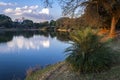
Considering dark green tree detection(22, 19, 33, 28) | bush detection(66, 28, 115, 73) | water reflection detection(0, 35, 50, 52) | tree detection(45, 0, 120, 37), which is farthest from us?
dark green tree detection(22, 19, 33, 28)

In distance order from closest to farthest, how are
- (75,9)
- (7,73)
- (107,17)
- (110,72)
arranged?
1. (110,72)
2. (75,9)
3. (7,73)
4. (107,17)

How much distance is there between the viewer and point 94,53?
11.0 metres

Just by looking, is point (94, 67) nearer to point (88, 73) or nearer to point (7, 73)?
point (88, 73)

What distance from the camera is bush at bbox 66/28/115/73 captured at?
1075 centimetres

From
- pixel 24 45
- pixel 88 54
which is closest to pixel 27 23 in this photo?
pixel 24 45

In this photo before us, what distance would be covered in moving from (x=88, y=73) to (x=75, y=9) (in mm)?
10464

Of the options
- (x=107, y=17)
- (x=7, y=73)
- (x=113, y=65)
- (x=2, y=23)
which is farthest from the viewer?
(x=2, y=23)

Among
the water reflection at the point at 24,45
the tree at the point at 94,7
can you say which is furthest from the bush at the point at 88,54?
the water reflection at the point at 24,45

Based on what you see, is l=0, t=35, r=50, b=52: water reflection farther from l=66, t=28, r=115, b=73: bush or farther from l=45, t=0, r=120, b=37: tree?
l=66, t=28, r=115, b=73: bush

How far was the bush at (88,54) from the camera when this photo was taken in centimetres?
1075

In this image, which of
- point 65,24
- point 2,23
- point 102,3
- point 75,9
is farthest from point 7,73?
point 2,23

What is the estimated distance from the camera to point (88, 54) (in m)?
11.1

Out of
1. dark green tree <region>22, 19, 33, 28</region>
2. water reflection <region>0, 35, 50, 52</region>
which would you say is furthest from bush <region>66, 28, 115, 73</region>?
dark green tree <region>22, 19, 33, 28</region>

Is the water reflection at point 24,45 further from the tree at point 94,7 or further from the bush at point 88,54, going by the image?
the bush at point 88,54
